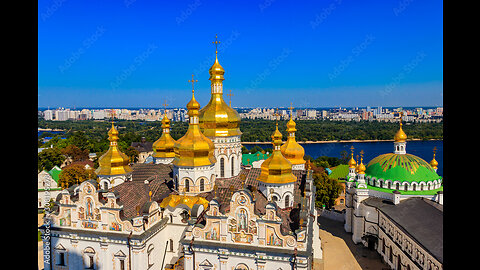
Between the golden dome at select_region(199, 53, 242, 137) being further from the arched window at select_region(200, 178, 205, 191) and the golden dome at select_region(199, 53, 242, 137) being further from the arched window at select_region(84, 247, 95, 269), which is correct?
the arched window at select_region(84, 247, 95, 269)

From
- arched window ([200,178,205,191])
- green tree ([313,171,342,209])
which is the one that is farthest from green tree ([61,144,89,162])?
arched window ([200,178,205,191])

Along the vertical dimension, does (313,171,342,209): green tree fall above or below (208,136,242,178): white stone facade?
below

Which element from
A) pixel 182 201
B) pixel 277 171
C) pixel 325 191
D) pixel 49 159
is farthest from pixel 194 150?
pixel 49 159

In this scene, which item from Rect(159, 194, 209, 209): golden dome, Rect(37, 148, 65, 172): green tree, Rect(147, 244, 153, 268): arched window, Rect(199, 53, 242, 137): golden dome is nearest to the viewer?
Rect(147, 244, 153, 268): arched window

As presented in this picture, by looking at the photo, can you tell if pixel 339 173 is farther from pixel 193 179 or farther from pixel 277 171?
pixel 193 179

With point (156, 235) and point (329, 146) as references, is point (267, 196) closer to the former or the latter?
point (156, 235)

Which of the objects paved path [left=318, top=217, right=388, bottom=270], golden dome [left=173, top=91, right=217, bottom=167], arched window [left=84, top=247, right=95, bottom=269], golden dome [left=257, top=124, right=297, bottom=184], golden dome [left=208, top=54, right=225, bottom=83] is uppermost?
golden dome [left=208, top=54, right=225, bottom=83]


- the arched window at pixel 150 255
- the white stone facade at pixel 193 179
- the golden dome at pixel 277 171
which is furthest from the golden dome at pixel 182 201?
the golden dome at pixel 277 171

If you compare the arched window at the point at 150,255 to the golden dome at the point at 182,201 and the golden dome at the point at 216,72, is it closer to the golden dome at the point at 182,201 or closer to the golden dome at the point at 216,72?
the golden dome at the point at 182,201
